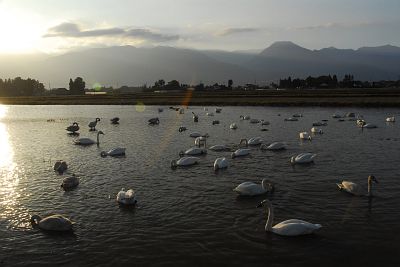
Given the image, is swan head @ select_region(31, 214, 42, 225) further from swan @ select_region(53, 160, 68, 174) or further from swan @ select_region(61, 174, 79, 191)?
swan @ select_region(53, 160, 68, 174)

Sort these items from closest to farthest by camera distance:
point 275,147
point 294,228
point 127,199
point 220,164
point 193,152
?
point 294,228 → point 127,199 → point 220,164 → point 193,152 → point 275,147

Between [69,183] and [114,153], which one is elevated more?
[114,153]

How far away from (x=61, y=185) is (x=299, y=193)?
37.8ft

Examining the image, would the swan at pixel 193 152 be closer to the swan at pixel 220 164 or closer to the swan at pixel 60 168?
the swan at pixel 220 164

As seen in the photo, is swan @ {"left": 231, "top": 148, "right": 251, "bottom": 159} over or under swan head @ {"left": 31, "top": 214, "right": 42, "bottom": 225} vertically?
over

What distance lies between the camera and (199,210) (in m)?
18.3

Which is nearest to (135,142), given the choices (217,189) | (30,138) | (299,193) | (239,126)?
(30,138)

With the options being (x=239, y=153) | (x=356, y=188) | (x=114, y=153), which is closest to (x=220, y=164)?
(x=239, y=153)

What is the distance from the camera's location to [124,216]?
58.4 ft

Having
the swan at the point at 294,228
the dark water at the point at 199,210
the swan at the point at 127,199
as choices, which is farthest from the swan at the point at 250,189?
the swan at the point at 127,199

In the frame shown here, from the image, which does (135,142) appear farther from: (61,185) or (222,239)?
(222,239)

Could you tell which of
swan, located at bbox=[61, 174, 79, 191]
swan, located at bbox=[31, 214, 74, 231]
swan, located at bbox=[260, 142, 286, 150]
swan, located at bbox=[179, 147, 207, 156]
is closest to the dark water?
swan, located at bbox=[31, 214, 74, 231]

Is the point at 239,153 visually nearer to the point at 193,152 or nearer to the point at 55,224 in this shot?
the point at 193,152

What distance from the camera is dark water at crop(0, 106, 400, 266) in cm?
1411
